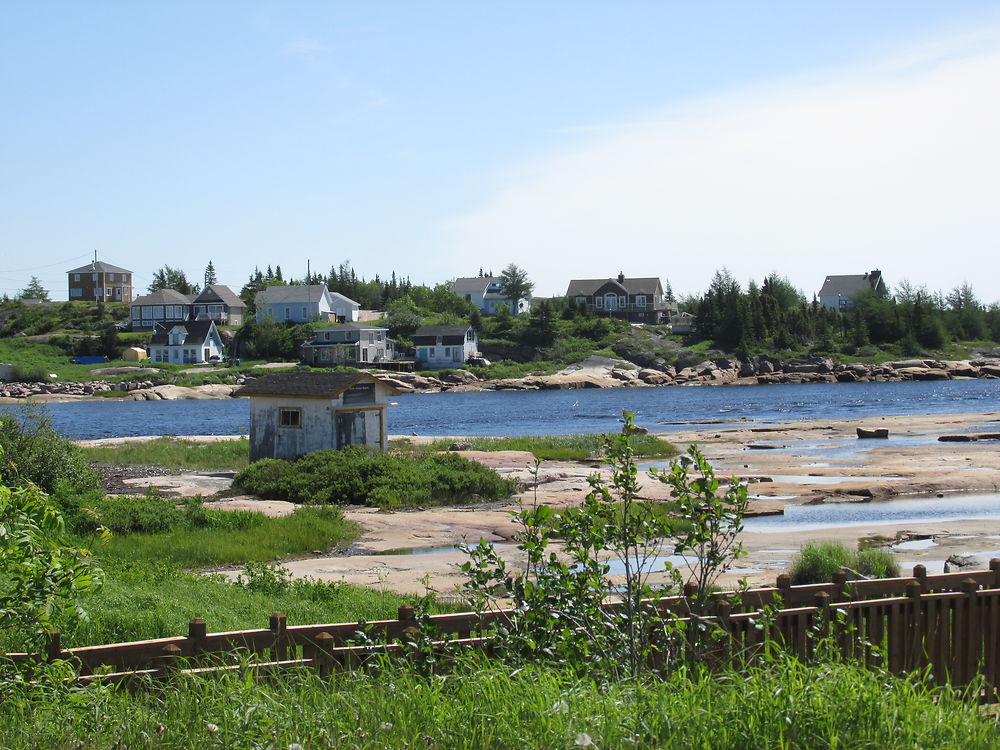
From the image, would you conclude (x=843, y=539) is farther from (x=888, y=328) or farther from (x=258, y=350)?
(x=888, y=328)

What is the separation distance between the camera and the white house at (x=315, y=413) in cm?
3045

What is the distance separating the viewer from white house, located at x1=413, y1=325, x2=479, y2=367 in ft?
433

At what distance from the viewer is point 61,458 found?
76.0 ft

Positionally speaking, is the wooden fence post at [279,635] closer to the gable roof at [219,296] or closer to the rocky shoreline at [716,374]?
the rocky shoreline at [716,374]

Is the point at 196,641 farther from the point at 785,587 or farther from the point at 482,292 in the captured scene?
the point at 482,292

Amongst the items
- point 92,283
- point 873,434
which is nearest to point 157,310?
point 92,283

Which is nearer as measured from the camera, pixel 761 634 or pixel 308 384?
pixel 761 634

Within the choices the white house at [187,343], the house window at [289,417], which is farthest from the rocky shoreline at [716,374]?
the house window at [289,417]

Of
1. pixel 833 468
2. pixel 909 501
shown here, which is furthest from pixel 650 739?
pixel 833 468

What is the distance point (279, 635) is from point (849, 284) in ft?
562

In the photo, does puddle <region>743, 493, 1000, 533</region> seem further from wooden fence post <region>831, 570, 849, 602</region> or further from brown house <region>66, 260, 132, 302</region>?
brown house <region>66, 260, 132, 302</region>

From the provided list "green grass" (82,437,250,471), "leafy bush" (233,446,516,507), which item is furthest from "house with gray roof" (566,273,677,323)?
"leafy bush" (233,446,516,507)

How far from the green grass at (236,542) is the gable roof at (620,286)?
141091 millimetres

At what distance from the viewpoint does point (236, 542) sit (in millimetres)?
19359
